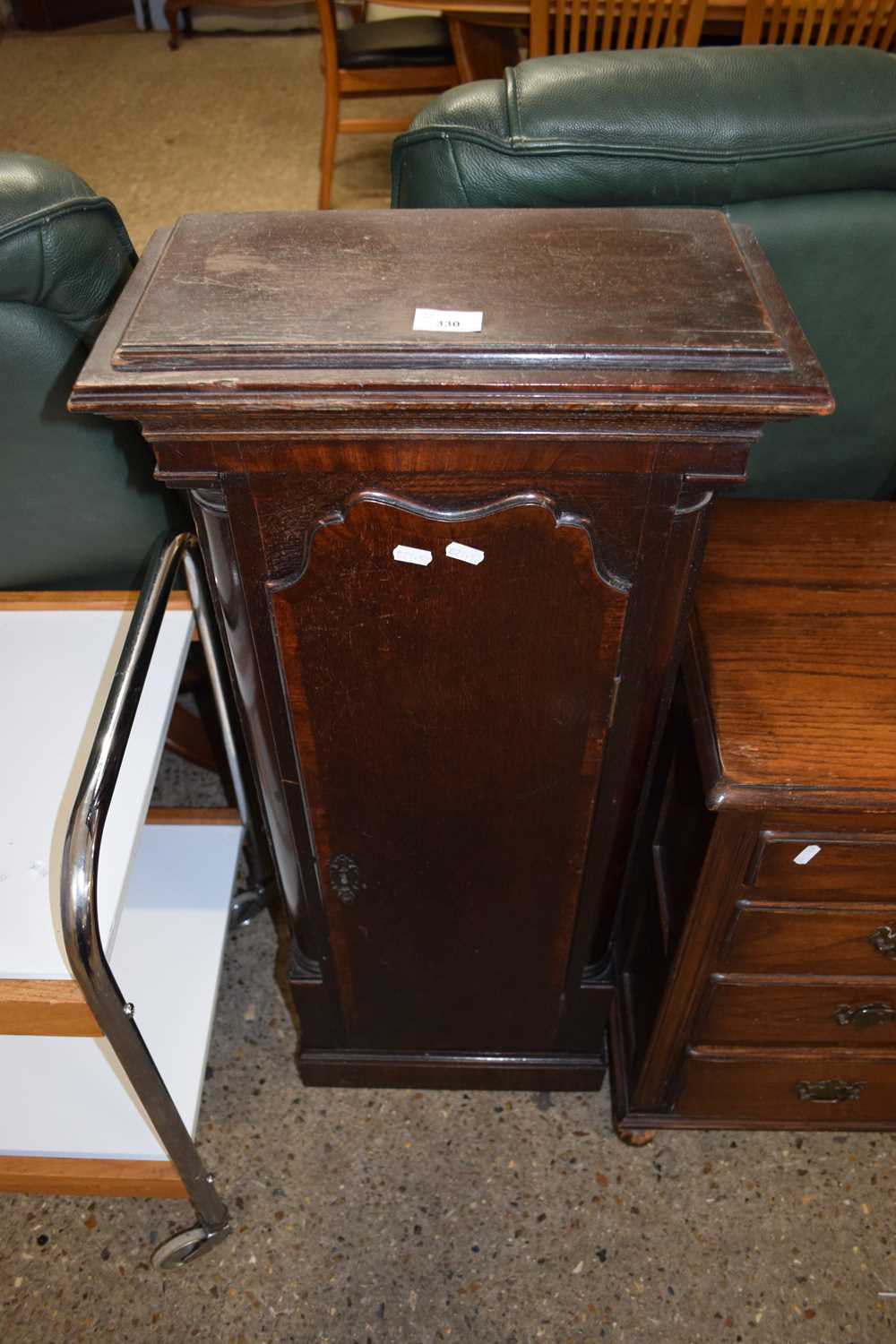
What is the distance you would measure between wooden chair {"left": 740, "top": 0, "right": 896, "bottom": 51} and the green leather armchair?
1836 millimetres

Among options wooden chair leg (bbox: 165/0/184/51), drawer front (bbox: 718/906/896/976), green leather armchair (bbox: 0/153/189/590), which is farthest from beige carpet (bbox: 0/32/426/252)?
drawer front (bbox: 718/906/896/976)

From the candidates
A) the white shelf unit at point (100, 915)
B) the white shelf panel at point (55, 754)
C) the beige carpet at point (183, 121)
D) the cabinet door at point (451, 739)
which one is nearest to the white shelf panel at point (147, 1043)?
the white shelf unit at point (100, 915)

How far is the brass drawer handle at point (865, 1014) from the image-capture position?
109 centimetres

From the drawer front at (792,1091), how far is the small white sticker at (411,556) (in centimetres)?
72

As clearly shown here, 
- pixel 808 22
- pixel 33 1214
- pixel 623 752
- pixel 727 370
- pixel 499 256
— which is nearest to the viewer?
pixel 727 370

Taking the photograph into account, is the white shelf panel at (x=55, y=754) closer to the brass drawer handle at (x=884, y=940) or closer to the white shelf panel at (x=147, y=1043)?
the white shelf panel at (x=147, y=1043)

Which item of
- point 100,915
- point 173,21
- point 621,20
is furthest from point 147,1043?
point 173,21

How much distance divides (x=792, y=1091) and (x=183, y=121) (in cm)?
327

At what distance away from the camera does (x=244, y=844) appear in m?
1.54

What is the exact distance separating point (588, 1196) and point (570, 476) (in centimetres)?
100

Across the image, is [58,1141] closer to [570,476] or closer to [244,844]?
[244,844]

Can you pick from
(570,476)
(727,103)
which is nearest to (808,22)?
(727,103)

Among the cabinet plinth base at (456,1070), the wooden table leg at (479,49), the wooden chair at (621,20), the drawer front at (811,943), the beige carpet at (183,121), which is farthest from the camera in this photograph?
the beige carpet at (183,121)

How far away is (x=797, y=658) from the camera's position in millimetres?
950
